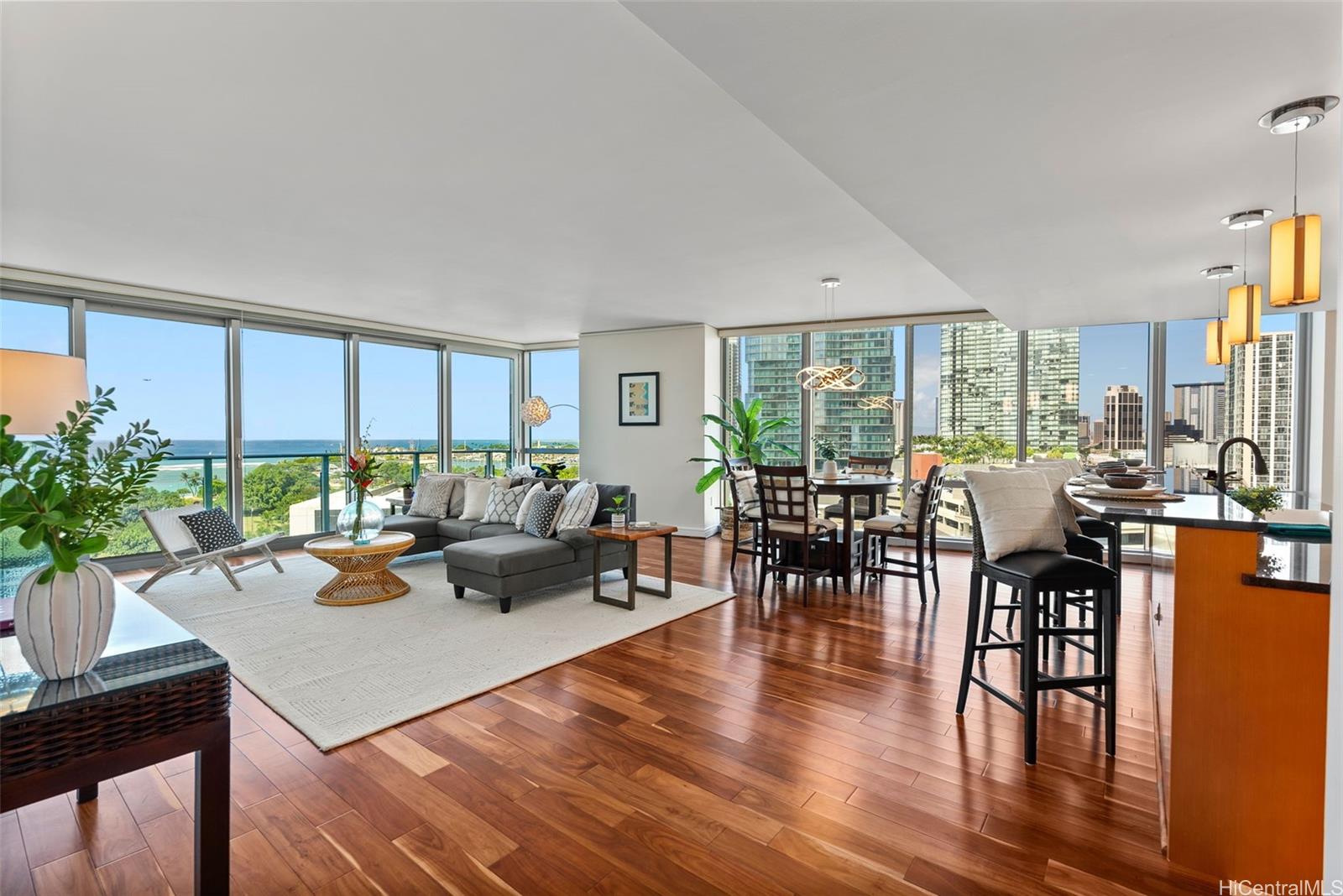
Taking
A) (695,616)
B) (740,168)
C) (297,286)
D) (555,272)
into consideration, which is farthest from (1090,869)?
(297,286)

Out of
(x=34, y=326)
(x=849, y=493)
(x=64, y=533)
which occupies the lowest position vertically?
(x=849, y=493)

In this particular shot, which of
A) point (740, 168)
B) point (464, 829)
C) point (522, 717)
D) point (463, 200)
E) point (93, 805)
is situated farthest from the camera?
point (463, 200)

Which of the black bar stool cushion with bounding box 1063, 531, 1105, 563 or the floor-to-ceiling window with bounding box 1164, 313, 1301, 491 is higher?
the floor-to-ceiling window with bounding box 1164, 313, 1301, 491

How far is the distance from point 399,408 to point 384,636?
15.2 feet

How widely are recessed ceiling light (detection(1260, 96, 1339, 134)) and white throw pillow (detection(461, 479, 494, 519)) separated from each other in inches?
221

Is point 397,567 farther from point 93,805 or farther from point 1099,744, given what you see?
point 1099,744

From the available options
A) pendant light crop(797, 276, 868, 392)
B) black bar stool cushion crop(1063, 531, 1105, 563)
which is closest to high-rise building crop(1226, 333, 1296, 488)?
pendant light crop(797, 276, 868, 392)

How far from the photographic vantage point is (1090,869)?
182 centimetres

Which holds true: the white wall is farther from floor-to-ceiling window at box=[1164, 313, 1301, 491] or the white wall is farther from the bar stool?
the bar stool

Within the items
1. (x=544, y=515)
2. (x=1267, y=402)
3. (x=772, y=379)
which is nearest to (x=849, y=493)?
(x=544, y=515)

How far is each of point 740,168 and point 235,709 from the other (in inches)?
137

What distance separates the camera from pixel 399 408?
787 centimetres

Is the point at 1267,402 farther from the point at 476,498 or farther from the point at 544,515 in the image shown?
the point at 476,498

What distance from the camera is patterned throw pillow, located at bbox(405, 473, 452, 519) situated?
248 inches
